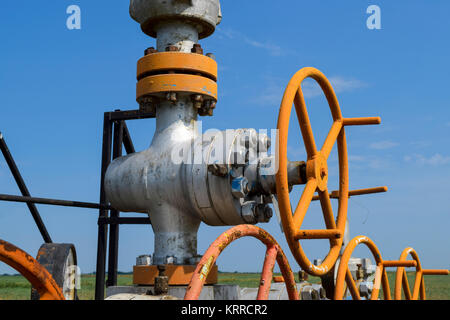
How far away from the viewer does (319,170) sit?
7.84 feet

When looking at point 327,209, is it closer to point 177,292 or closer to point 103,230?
point 177,292

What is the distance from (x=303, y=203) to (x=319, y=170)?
24 centimetres

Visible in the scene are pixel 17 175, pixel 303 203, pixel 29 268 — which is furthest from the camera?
pixel 17 175

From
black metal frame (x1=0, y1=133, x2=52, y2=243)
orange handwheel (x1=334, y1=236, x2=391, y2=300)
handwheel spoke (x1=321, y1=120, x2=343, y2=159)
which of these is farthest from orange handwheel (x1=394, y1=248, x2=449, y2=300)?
black metal frame (x1=0, y1=133, x2=52, y2=243)

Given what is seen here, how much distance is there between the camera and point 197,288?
1.51 metres

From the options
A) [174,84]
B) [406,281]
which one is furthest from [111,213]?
[406,281]

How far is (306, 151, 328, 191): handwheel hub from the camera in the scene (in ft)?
7.59

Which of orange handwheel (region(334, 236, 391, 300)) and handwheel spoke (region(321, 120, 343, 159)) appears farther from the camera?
orange handwheel (region(334, 236, 391, 300))

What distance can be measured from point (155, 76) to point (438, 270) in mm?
2541

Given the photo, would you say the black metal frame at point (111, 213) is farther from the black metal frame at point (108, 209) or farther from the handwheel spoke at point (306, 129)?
the handwheel spoke at point (306, 129)

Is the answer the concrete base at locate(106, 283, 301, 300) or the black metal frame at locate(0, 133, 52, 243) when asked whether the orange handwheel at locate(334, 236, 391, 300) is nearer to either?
the concrete base at locate(106, 283, 301, 300)

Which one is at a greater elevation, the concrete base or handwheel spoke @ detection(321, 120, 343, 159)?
handwheel spoke @ detection(321, 120, 343, 159)

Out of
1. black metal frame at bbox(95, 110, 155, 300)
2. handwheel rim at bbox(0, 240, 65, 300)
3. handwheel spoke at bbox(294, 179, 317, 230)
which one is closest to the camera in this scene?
handwheel rim at bbox(0, 240, 65, 300)
